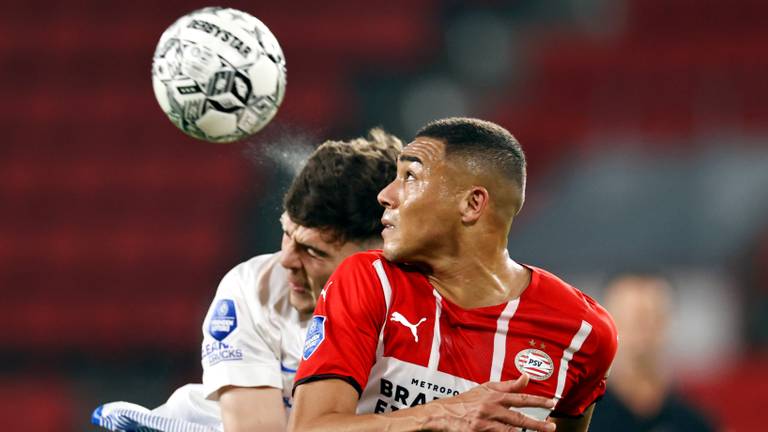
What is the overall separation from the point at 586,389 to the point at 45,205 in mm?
7989

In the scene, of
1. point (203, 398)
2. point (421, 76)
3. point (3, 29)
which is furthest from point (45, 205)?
point (203, 398)

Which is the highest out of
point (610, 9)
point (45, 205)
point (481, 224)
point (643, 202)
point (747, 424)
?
point (610, 9)

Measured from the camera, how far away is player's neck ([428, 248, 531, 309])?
3.25 metres

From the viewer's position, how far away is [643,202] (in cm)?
896

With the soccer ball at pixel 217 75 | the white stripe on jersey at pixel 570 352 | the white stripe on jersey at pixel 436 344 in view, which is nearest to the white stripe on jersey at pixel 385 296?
the white stripe on jersey at pixel 436 344

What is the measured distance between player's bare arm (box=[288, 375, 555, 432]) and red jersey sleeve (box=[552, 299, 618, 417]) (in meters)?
0.38

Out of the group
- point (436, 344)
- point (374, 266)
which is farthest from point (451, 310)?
point (374, 266)

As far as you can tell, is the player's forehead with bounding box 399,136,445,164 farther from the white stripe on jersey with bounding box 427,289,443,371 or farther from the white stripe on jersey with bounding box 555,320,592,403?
the white stripe on jersey with bounding box 555,320,592,403

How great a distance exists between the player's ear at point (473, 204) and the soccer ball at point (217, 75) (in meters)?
0.98

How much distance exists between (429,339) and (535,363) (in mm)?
320

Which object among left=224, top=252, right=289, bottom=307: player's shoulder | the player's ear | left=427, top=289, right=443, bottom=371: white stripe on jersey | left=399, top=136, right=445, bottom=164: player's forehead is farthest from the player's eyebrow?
left=224, top=252, right=289, bottom=307: player's shoulder

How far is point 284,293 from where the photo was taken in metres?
3.91

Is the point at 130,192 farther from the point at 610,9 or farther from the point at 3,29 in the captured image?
the point at 610,9

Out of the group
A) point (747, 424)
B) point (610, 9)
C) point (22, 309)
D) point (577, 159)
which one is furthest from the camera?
point (610, 9)
